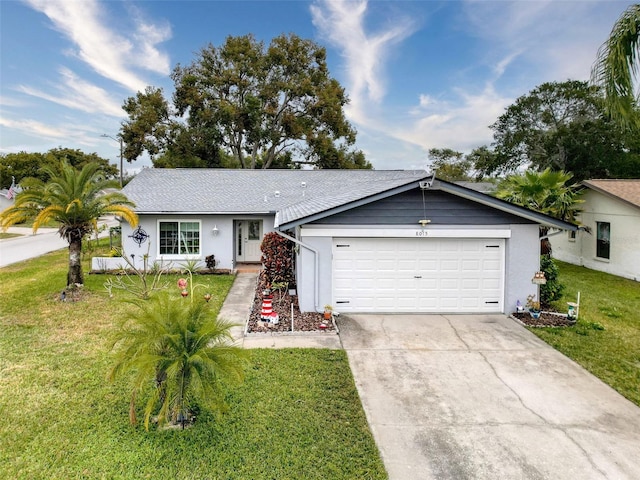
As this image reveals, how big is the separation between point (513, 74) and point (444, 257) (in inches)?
536

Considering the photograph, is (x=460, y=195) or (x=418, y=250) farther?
(x=418, y=250)

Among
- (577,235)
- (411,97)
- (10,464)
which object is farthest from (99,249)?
(577,235)

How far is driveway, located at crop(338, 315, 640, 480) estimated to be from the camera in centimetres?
416

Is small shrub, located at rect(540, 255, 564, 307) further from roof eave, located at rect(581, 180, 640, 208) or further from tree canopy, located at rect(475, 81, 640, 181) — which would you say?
tree canopy, located at rect(475, 81, 640, 181)

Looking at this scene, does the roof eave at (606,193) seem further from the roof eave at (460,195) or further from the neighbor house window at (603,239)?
the roof eave at (460,195)

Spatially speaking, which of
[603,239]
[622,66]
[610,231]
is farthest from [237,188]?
[603,239]

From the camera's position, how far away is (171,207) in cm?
1516

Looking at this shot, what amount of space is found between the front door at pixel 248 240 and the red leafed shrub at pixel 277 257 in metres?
5.04

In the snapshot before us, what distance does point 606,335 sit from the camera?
27.2ft

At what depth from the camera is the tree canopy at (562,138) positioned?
28.9 m

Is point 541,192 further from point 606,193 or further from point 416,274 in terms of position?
point 606,193

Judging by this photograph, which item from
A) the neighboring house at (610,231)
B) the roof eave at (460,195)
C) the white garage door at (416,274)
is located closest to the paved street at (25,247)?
the roof eave at (460,195)

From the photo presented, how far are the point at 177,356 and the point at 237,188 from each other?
1429 centimetres

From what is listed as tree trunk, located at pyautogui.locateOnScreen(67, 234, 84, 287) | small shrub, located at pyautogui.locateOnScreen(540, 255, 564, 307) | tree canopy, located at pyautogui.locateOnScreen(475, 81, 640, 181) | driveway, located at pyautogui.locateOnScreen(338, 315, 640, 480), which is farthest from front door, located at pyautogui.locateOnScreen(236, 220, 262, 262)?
tree canopy, located at pyautogui.locateOnScreen(475, 81, 640, 181)
